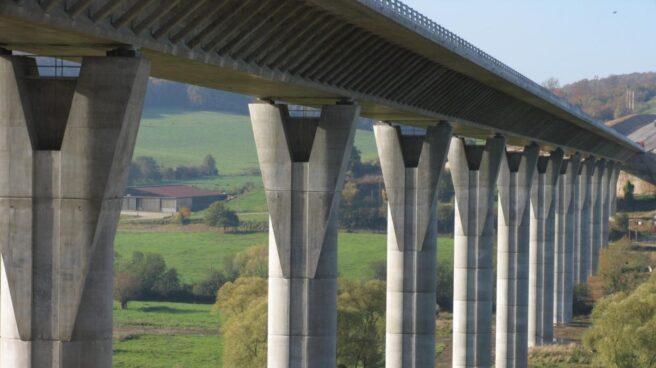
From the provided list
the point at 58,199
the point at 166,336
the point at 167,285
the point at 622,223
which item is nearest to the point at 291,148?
the point at 58,199

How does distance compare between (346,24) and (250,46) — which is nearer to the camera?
(250,46)

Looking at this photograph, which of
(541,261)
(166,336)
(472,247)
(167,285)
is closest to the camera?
(472,247)

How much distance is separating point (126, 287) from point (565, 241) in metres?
57.1

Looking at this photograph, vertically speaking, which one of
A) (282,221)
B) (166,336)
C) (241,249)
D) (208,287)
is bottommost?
(166,336)

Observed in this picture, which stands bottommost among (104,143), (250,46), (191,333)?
(191,333)

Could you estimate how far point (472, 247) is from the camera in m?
79.8

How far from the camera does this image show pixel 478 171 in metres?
80.2

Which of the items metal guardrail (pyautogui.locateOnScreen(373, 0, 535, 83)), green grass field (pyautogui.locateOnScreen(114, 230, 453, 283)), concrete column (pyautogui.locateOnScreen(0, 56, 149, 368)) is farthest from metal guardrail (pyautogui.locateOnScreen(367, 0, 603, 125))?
green grass field (pyautogui.locateOnScreen(114, 230, 453, 283))

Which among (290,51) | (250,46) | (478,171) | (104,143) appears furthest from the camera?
(478,171)

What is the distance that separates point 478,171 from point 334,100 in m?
31.1

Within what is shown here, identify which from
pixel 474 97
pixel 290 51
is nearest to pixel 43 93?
pixel 290 51

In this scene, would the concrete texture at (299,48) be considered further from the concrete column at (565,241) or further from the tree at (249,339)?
the concrete column at (565,241)

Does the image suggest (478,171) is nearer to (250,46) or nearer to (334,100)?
(334,100)

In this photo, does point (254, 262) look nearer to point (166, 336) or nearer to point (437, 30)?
point (166, 336)
